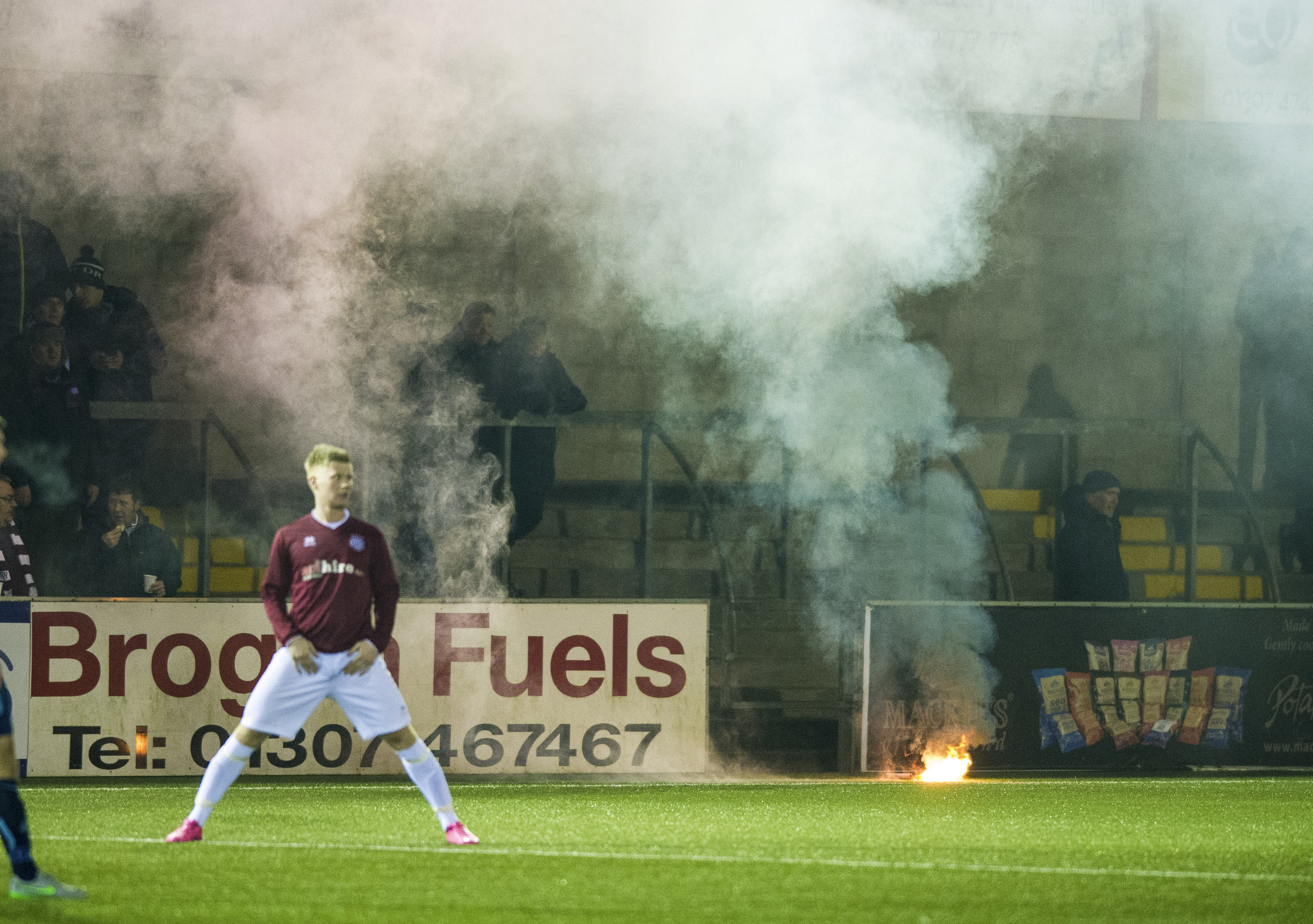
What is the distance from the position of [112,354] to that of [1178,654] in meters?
7.05

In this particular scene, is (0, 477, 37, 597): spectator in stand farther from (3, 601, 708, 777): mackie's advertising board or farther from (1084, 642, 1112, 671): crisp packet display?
(1084, 642, 1112, 671): crisp packet display

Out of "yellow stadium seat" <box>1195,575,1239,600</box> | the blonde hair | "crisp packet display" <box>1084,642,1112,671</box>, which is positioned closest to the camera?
the blonde hair

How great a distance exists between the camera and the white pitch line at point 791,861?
5742 millimetres

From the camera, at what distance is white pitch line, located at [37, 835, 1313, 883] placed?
5.74 meters

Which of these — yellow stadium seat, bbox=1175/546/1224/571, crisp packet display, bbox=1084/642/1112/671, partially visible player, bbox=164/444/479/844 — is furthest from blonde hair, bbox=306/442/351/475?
yellow stadium seat, bbox=1175/546/1224/571

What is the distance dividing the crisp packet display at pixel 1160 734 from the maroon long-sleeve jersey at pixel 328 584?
5.80m

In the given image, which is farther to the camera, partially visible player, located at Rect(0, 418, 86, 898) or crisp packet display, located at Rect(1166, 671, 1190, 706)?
crisp packet display, located at Rect(1166, 671, 1190, 706)

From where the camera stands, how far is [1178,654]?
10023 millimetres

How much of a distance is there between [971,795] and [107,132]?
6843 mm

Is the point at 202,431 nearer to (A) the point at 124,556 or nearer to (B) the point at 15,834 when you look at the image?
(A) the point at 124,556

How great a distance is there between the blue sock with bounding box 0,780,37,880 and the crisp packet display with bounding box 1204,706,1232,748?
7535 millimetres

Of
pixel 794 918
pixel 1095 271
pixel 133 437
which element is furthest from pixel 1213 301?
pixel 794 918

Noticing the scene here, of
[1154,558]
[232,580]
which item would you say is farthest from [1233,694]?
[232,580]

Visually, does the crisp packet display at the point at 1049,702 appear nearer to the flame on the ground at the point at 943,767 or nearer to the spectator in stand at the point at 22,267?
the flame on the ground at the point at 943,767
